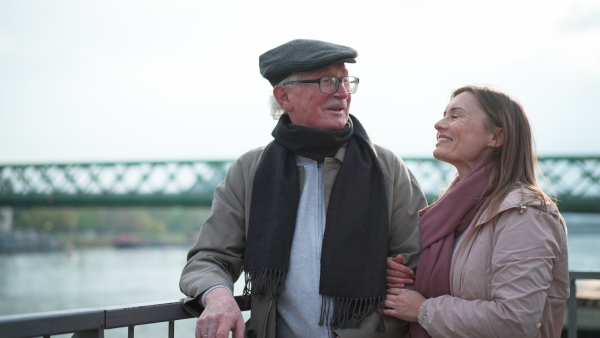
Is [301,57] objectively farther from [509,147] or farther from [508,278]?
[508,278]

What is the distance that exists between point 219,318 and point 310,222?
0.53 m

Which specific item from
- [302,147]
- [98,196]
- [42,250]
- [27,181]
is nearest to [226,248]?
[302,147]

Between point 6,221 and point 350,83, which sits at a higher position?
point 350,83

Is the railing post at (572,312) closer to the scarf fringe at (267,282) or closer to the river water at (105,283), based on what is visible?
the scarf fringe at (267,282)

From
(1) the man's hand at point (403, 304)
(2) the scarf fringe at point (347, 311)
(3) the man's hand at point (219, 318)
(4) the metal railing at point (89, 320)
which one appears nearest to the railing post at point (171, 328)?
(4) the metal railing at point (89, 320)

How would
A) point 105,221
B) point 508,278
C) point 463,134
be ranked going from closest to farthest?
point 508,278 < point 463,134 < point 105,221

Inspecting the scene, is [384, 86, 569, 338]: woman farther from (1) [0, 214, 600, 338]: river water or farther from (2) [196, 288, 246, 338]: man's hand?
(1) [0, 214, 600, 338]: river water

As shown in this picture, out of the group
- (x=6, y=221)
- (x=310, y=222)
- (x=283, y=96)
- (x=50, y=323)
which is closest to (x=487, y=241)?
(x=310, y=222)

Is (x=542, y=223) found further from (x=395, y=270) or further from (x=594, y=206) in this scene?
(x=594, y=206)

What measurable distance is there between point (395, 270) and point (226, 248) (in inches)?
25.7

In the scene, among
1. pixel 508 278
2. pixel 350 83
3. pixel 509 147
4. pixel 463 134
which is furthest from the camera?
pixel 350 83

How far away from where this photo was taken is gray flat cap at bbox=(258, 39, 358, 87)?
8.73ft

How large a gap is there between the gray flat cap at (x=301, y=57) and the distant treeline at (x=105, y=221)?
64.4 m

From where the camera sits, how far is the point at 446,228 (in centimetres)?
246
